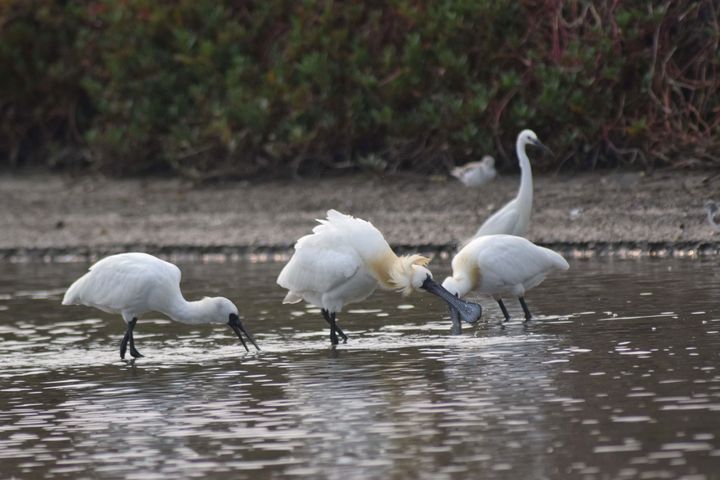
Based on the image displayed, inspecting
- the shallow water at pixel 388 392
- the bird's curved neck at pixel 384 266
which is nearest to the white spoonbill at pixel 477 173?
the shallow water at pixel 388 392

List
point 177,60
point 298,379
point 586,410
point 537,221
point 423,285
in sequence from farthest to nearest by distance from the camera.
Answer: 1. point 177,60
2. point 537,221
3. point 423,285
4. point 298,379
5. point 586,410

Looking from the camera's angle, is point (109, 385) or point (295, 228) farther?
point (295, 228)

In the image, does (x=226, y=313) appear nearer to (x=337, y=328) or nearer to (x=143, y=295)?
(x=143, y=295)

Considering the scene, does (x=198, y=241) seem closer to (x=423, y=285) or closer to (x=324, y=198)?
(x=324, y=198)

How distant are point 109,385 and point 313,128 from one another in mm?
11182

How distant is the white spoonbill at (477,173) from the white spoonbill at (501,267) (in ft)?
19.2

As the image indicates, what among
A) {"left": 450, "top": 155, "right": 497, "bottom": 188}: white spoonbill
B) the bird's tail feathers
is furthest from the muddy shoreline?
the bird's tail feathers

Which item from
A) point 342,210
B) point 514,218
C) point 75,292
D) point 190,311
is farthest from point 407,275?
point 342,210

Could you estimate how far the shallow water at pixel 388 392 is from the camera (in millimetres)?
7488

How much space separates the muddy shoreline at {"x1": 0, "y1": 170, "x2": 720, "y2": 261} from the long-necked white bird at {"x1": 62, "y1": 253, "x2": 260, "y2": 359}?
5.53m

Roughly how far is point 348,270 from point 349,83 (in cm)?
929

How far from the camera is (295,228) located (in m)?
18.8

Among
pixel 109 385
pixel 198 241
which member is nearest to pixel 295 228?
pixel 198 241

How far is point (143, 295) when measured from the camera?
11852 millimetres
